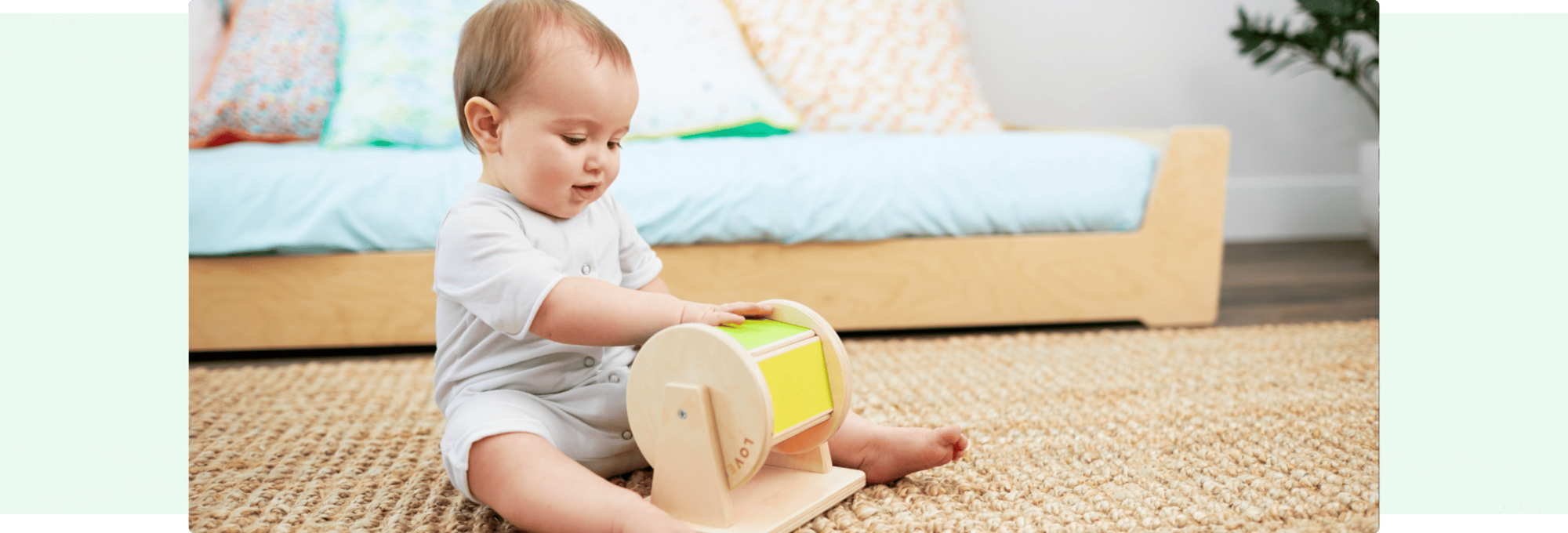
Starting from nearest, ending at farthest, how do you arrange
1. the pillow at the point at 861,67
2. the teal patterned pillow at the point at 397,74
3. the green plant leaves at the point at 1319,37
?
the teal patterned pillow at the point at 397,74
the pillow at the point at 861,67
the green plant leaves at the point at 1319,37

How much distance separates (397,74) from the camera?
4.54ft

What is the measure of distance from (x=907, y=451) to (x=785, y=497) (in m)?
0.10

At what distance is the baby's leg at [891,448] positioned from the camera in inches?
26.1

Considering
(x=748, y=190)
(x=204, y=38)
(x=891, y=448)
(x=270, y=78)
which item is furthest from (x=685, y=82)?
(x=891, y=448)

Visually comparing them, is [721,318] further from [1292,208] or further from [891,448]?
[1292,208]

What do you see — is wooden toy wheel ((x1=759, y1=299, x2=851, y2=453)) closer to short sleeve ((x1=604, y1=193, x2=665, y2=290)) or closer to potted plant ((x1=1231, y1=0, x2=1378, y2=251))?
short sleeve ((x1=604, y1=193, x2=665, y2=290))

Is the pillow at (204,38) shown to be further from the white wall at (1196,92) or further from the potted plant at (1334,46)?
the potted plant at (1334,46)

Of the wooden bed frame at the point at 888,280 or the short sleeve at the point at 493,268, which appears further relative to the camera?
the wooden bed frame at the point at 888,280

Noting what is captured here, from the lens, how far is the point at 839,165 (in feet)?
4.17

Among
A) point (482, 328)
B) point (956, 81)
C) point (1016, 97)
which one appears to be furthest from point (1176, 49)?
point (482, 328)

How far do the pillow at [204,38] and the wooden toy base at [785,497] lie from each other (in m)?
1.22

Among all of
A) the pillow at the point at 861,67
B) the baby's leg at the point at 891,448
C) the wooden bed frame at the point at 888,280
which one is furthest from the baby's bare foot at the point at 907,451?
the pillow at the point at 861,67

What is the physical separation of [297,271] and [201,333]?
0.15 m
